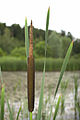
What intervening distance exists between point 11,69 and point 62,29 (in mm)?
1478

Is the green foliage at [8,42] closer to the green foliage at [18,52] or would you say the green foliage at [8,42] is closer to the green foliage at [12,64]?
the green foliage at [18,52]

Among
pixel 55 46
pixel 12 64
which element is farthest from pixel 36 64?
pixel 55 46

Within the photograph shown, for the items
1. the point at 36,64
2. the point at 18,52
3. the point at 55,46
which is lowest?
the point at 36,64

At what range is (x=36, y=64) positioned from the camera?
13.4 feet

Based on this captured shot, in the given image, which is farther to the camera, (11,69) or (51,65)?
(51,65)

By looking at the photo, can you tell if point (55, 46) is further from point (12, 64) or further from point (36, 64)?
point (12, 64)

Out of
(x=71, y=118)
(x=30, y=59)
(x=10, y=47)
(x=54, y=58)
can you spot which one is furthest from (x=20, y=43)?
(x=30, y=59)

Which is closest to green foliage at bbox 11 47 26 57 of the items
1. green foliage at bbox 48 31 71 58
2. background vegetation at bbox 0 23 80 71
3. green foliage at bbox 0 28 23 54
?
background vegetation at bbox 0 23 80 71

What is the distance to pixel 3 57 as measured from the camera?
4.30 meters

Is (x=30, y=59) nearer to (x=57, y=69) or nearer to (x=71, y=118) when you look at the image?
(x=71, y=118)

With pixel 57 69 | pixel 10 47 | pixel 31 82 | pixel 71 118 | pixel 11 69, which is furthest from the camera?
pixel 10 47

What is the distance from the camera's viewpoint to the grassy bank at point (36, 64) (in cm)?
391

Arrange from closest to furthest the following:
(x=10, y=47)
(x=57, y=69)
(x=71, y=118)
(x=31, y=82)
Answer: (x=31, y=82) → (x=71, y=118) → (x=57, y=69) → (x=10, y=47)

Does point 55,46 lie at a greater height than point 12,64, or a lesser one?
greater
